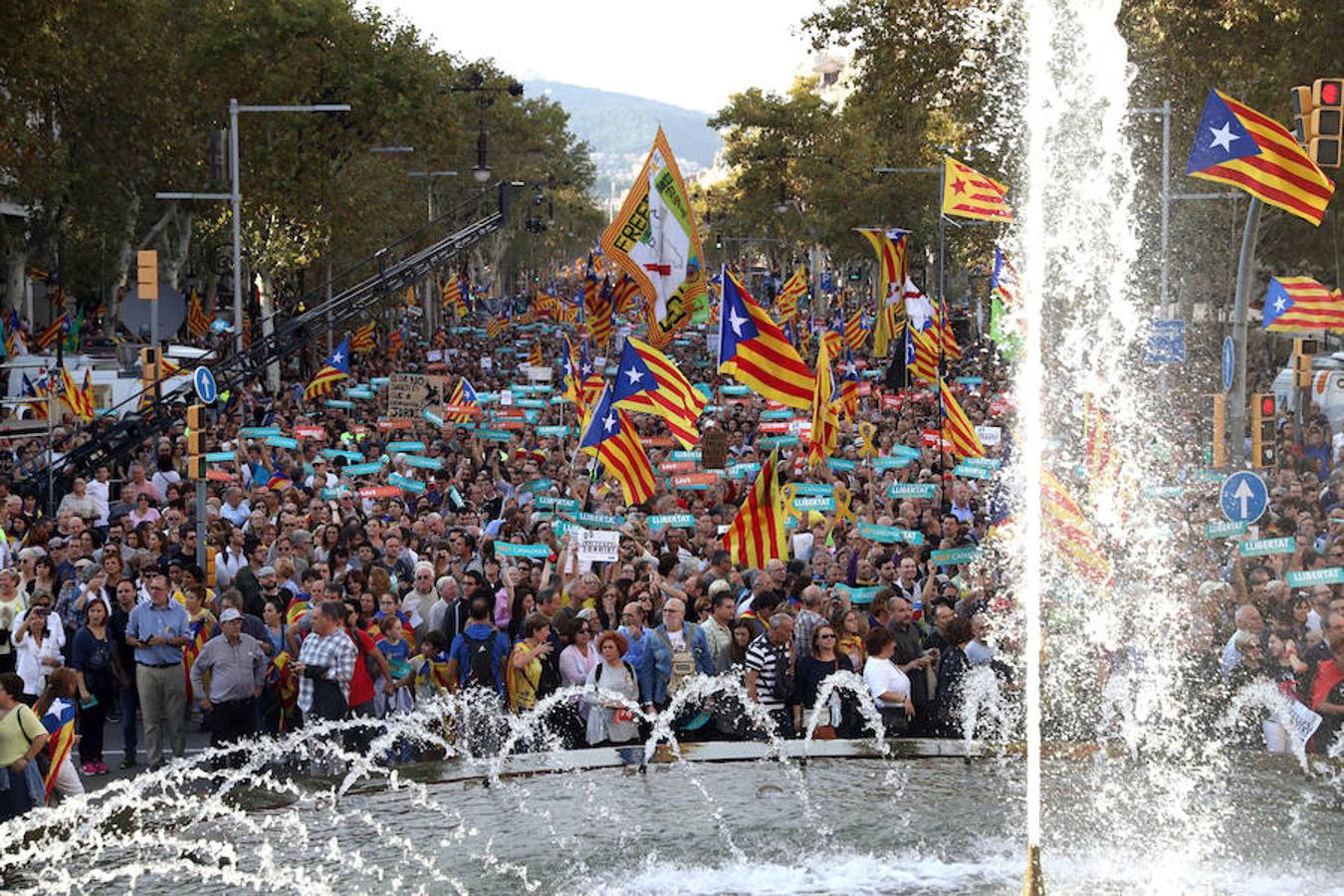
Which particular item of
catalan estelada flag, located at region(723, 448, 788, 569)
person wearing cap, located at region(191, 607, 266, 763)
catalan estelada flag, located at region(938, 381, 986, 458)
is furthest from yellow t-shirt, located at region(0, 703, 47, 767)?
catalan estelada flag, located at region(938, 381, 986, 458)

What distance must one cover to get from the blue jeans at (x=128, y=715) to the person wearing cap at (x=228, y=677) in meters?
0.99

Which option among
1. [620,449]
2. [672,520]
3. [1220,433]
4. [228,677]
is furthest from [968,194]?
[228,677]

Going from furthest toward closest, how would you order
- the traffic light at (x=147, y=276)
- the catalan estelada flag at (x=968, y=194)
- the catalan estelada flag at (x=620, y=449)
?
the catalan estelada flag at (x=968, y=194) → the traffic light at (x=147, y=276) → the catalan estelada flag at (x=620, y=449)

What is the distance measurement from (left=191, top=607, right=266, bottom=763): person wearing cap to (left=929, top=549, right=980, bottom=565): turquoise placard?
5.69m

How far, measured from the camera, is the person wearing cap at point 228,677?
43.7 feet

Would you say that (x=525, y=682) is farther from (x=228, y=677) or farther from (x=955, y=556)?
(x=955, y=556)

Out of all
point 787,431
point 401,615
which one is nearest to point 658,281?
point 787,431

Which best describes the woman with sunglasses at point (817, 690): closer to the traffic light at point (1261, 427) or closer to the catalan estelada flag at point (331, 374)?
the traffic light at point (1261, 427)

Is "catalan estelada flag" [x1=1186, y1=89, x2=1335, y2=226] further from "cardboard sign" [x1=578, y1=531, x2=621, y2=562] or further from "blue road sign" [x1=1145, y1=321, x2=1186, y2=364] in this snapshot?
"cardboard sign" [x1=578, y1=531, x2=621, y2=562]

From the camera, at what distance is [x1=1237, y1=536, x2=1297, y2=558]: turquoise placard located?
52.1 ft

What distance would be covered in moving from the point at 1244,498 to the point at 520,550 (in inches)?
254

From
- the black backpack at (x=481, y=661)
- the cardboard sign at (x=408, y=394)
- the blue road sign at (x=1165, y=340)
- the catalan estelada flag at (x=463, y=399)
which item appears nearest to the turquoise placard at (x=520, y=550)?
the black backpack at (x=481, y=661)

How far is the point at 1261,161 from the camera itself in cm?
2106

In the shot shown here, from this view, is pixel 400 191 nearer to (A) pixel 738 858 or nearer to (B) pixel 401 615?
(B) pixel 401 615
